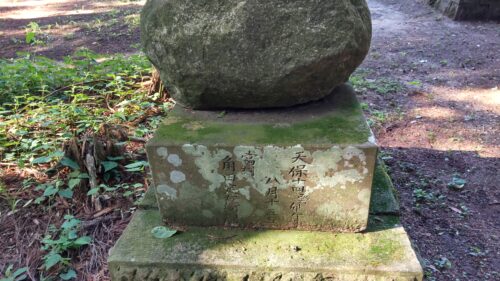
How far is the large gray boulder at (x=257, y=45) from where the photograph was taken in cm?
162

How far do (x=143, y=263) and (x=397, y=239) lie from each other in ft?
3.57

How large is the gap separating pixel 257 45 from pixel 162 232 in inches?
36.9

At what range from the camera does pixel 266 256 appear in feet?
5.60

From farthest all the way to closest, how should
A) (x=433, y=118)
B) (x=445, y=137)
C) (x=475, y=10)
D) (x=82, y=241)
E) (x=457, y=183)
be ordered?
(x=475, y=10), (x=433, y=118), (x=445, y=137), (x=457, y=183), (x=82, y=241)

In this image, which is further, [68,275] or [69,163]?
[69,163]

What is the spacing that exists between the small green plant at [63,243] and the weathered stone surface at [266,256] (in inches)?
17.0

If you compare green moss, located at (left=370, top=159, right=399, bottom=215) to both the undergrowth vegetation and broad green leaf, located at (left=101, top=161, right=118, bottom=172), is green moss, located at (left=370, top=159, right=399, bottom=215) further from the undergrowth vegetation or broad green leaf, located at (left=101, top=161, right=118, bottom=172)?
broad green leaf, located at (left=101, top=161, right=118, bottom=172)

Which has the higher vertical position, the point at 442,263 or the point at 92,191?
the point at 92,191

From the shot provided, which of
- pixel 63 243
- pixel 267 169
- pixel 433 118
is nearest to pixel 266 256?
pixel 267 169

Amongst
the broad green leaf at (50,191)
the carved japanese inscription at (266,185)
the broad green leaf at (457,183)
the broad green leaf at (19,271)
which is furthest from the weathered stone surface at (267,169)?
the broad green leaf at (457,183)

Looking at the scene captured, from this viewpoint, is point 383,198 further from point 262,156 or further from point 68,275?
point 68,275

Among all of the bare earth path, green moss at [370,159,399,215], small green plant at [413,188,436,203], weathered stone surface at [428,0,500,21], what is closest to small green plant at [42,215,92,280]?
green moss at [370,159,399,215]

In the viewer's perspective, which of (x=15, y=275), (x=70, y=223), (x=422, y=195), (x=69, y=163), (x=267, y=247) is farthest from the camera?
(x=422, y=195)

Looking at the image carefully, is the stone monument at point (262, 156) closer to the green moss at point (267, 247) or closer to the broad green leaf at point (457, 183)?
the green moss at point (267, 247)
